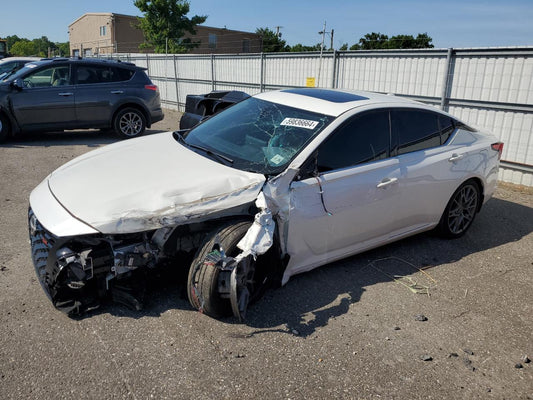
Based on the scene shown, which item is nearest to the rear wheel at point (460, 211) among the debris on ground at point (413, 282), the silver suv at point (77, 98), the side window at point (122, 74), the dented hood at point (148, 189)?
the debris on ground at point (413, 282)

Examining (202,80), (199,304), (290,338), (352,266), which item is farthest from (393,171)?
(202,80)

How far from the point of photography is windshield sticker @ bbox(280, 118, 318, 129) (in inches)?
155

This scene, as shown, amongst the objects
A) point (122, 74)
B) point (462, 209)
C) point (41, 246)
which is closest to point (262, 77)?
point (122, 74)

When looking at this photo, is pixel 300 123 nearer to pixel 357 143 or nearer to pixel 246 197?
pixel 357 143

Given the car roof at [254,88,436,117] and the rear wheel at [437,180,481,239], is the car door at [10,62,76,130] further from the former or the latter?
the rear wheel at [437,180,481,239]

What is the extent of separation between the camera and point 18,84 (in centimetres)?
927

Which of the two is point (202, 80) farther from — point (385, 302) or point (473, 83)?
point (385, 302)

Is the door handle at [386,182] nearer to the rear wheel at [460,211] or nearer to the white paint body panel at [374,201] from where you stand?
the white paint body panel at [374,201]

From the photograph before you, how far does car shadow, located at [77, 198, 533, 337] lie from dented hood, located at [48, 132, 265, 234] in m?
Answer: 0.67

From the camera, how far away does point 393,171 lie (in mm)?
4184

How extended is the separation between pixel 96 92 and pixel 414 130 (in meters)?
7.93

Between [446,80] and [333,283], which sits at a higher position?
[446,80]

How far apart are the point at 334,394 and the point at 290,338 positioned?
59cm

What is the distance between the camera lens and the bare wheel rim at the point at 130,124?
420 inches
